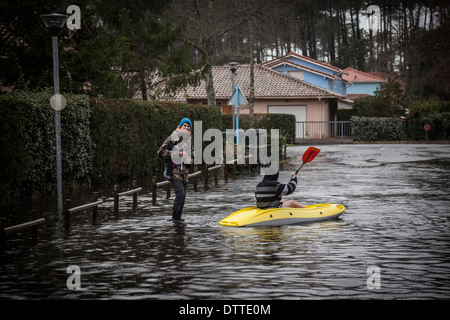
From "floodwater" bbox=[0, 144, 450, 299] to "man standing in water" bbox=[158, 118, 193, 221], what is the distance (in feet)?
1.63

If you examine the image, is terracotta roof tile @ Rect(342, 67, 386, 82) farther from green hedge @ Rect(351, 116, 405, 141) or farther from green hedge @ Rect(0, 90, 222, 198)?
green hedge @ Rect(0, 90, 222, 198)

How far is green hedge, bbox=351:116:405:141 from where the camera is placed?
53188mm

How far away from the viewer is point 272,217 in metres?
13.1

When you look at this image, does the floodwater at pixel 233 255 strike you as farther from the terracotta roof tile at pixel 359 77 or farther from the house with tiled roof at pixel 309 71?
the terracotta roof tile at pixel 359 77

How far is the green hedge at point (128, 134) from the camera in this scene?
21.0 metres

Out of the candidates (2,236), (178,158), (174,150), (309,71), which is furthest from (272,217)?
(309,71)

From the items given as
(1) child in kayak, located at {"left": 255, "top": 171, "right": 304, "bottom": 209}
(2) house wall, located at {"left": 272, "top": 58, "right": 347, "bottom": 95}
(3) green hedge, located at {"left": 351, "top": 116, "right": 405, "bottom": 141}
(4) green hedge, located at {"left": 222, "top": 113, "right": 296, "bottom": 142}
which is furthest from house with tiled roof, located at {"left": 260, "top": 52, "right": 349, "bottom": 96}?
(1) child in kayak, located at {"left": 255, "top": 171, "right": 304, "bottom": 209}

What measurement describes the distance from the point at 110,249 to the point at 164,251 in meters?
0.86

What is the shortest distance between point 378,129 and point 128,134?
33482 millimetres

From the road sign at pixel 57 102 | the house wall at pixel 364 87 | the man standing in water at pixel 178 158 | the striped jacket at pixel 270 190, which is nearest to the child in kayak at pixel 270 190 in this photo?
the striped jacket at pixel 270 190

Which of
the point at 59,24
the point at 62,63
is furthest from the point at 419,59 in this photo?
the point at 59,24

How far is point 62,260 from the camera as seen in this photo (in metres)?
9.97
